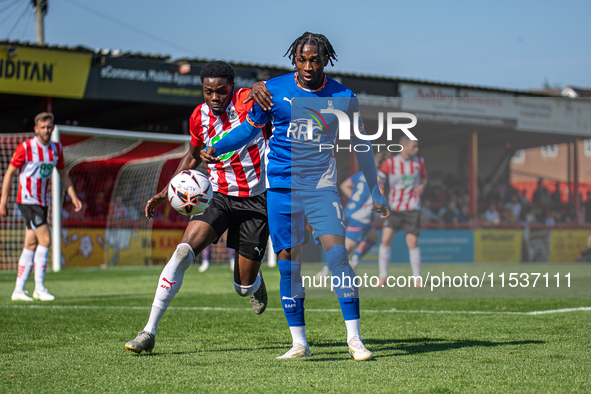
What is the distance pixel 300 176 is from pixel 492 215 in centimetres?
1913

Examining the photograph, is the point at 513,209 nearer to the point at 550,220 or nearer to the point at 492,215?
the point at 492,215

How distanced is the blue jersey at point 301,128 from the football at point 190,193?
0.46 m

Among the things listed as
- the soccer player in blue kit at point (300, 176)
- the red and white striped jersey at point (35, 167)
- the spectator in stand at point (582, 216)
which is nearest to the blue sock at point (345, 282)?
the soccer player in blue kit at point (300, 176)

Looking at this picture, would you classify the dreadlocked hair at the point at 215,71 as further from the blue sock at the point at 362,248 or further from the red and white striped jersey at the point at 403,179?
the blue sock at the point at 362,248

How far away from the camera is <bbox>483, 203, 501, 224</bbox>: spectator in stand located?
21.8 m

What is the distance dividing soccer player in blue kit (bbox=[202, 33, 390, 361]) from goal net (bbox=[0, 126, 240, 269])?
432 inches

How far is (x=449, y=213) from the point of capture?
67.2ft

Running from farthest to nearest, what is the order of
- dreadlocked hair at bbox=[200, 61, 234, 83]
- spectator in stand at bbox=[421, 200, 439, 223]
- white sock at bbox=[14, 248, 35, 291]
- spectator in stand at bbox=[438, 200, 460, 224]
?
1. spectator in stand at bbox=[438, 200, 460, 224]
2. spectator in stand at bbox=[421, 200, 439, 223]
3. white sock at bbox=[14, 248, 35, 291]
4. dreadlocked hair at bbox=[200, 61, 234, 83]

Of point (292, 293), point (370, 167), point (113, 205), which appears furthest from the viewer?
point (113, 205)

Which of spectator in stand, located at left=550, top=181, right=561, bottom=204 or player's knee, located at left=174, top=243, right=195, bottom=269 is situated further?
spectator in stand, located at left=550, top=181, right=561, bottom=204

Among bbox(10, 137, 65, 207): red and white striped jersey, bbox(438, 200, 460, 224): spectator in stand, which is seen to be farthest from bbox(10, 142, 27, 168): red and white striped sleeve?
bbox(438, 200, 460, 224): spectator in stand

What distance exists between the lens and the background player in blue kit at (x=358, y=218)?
10844 mm

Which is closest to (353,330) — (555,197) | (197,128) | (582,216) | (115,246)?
(197,128)

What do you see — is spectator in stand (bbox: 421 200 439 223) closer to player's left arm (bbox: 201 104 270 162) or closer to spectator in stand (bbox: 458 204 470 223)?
spectator in stand (bbox: 458 204 470 223)
